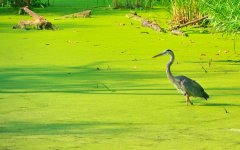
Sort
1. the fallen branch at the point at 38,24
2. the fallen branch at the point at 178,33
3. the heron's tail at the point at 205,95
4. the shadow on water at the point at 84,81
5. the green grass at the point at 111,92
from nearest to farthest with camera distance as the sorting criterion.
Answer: the green grass at the point at 111,92, the heron's tail at the point at 205,95, the shadow on water at the point at 84,81, the fallen branch at the point at 178,33, the fallen branch at the point at 38,24

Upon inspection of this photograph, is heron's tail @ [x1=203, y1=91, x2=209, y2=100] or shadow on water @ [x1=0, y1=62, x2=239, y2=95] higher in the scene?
heron's tail @ [x1=203, y1=91, x2=209, y2=100]

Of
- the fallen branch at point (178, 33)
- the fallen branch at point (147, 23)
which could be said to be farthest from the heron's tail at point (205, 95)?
the fallen branch at point (147, 23)

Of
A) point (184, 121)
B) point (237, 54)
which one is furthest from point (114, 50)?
point (184, 121)

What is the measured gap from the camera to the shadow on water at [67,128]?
147 inches

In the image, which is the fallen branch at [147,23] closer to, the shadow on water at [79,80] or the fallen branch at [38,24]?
the fallen branch at [38,24]

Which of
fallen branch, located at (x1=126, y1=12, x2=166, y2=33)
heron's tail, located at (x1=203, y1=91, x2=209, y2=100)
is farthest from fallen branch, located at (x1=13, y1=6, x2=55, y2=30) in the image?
heron's tail, located at (x1=203, y1=91, x2=209, y2=100)

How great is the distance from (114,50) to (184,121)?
2.76 metres

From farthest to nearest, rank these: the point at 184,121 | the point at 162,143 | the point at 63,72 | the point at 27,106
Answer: the point at 63,72, the point at 27,106, the point at 184,121, the point at 162,143

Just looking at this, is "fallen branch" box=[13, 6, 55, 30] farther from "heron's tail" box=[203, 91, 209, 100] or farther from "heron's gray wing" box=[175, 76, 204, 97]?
"heron's tail" box=[203, 91, 209, 100]

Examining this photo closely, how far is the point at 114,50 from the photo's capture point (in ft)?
Answer: 22.1

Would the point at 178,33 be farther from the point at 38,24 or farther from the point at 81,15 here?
the point at 81,15

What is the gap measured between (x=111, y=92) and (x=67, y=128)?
105 cm

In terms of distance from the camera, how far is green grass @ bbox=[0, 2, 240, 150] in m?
3.64

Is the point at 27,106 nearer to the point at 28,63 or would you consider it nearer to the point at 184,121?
the point at 184,121
